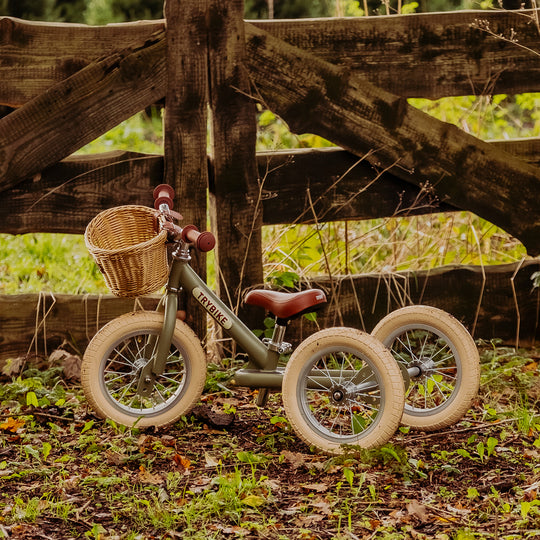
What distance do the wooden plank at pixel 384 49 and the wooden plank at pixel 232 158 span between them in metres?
0.23

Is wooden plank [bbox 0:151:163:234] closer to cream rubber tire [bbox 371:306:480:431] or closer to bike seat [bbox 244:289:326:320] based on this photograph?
bike seat [bbox 244:289:326:320]

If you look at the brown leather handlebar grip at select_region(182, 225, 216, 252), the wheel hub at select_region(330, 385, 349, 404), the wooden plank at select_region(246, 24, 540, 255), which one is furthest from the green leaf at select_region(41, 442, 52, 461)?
the wooden plank at select_region(246, 24, 540, 255)

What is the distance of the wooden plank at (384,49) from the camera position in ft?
14.8

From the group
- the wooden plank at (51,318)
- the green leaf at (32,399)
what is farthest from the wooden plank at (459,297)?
the green leaf at (32,399)

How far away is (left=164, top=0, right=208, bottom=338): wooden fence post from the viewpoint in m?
4.57

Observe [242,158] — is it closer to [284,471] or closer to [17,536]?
[284,471]

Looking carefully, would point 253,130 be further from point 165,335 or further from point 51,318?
point 51,318

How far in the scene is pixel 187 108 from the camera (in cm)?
465

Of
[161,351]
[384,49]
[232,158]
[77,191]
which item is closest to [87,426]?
[161,351]

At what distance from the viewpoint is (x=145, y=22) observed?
460 centimetres

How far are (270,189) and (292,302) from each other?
3.72 feet

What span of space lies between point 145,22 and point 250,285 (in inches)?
59.3

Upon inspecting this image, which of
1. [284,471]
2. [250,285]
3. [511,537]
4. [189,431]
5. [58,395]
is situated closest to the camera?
Answer: [511,537]

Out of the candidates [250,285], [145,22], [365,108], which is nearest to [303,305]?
[250,285]
